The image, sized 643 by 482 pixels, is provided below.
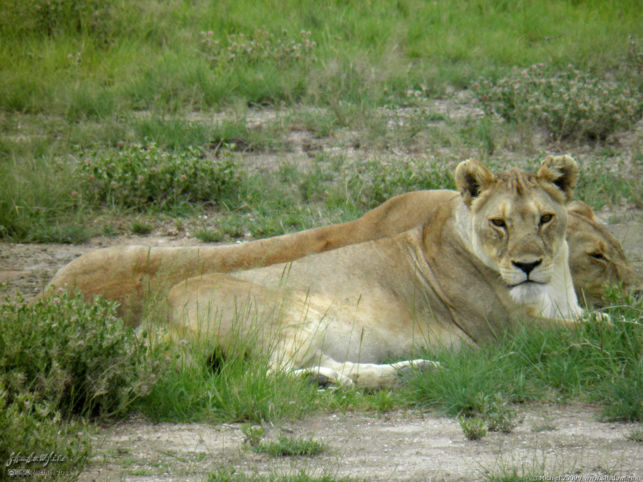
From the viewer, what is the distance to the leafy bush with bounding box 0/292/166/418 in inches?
147

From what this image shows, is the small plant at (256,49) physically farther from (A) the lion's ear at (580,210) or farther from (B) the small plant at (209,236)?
(A) the lion's ear at (580,210)

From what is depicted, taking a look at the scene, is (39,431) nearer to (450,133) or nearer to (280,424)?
(280,424)

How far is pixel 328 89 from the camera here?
10016 millimetres

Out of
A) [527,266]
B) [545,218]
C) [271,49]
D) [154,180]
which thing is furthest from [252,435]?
[271,49]

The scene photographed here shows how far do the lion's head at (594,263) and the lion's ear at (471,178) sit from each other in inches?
31.9

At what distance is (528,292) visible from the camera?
4.75m

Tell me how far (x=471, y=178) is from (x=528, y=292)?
29.1 inches

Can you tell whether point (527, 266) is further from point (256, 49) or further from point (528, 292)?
point (256, 49)

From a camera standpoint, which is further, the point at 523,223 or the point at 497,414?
the point at 523,223

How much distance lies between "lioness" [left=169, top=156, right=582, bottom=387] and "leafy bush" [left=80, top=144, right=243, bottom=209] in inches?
117

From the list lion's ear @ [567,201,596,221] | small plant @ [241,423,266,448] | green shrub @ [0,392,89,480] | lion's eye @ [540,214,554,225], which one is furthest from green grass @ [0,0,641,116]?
green shrub @ [0,392,89,480]

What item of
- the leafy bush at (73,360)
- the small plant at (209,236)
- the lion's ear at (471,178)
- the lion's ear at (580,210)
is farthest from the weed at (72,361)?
the small plant at (209,236)

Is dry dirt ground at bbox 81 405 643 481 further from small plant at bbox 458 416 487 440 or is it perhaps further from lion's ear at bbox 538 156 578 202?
lion's ear at bbox 538 156 578 202

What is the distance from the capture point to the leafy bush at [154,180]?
7.88 meters
